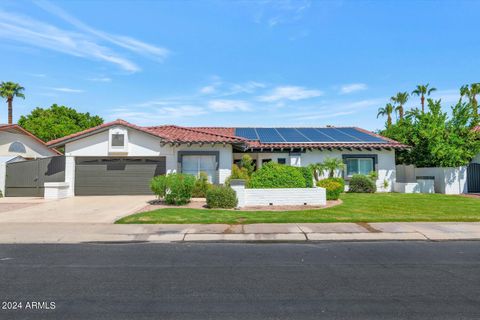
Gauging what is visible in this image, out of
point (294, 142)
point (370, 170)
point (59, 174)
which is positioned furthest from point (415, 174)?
point (59, 174)

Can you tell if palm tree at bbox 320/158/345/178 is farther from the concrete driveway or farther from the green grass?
the concrete driveway

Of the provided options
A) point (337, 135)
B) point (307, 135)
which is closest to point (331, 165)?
point (307, 135)

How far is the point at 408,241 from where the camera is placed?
8008 mm

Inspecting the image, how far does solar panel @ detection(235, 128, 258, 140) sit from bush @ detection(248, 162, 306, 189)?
25.0ft

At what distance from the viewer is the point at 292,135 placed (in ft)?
75.6

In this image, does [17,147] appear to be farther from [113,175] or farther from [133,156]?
[133,156]

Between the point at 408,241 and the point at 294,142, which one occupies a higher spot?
the point at 294,142

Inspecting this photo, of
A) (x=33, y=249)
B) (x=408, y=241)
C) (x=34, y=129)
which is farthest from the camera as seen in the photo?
(x=34, y=129)

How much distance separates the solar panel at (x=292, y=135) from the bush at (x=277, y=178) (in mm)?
7282

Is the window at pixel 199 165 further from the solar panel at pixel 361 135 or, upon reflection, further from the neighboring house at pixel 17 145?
the solar panel at pixel 361 135

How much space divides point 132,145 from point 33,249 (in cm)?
1181

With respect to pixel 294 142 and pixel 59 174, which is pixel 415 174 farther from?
pixel 59 174

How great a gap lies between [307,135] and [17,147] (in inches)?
925

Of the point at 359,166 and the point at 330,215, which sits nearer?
the point at 330,215
